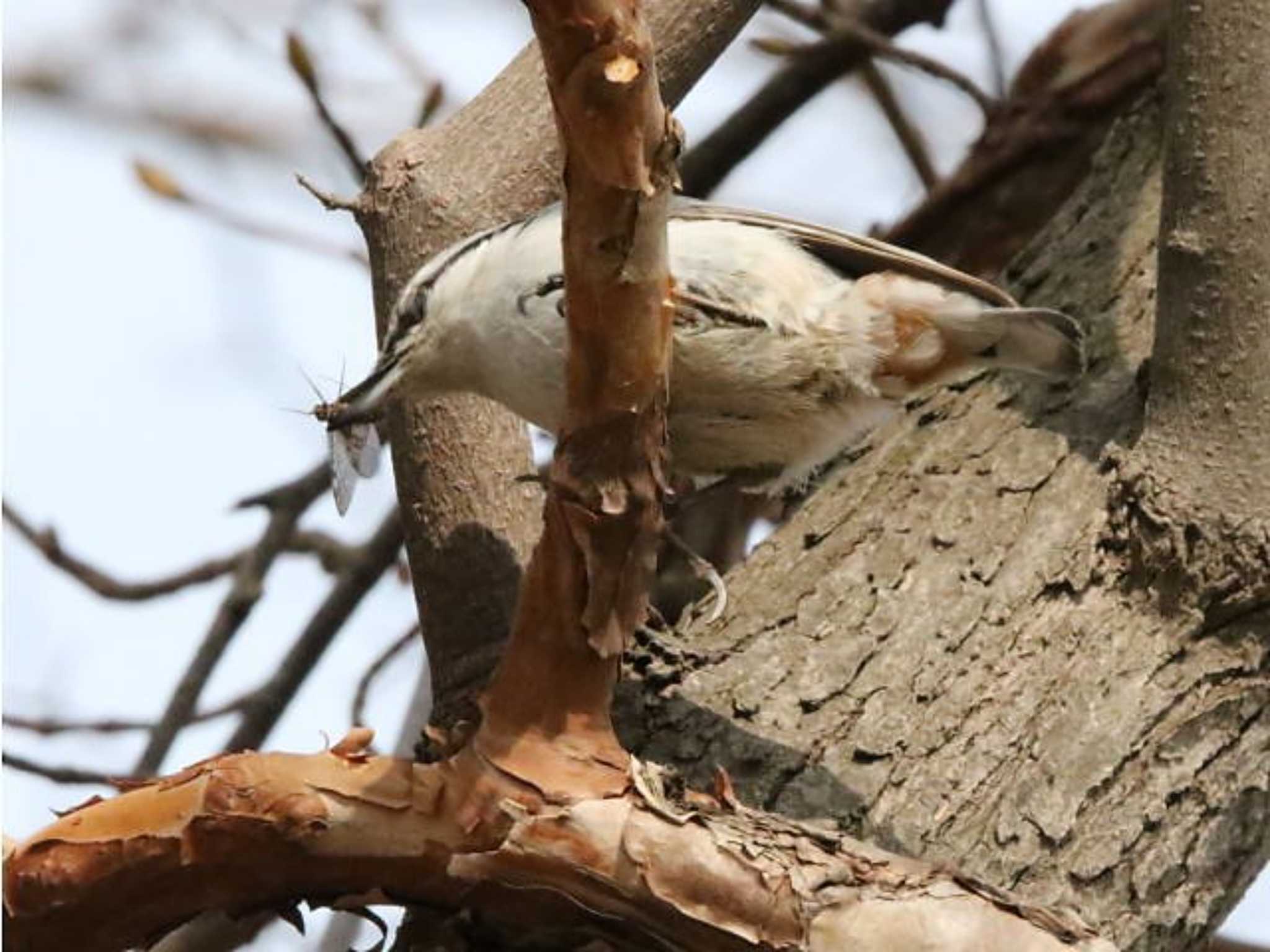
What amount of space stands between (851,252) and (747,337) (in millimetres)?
263

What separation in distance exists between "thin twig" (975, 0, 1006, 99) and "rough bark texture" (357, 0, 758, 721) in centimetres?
119

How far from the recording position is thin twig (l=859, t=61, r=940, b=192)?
4582 mm

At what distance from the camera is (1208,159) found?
2988mm

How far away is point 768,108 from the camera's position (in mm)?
4086

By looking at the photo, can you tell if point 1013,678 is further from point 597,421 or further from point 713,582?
point 597,421

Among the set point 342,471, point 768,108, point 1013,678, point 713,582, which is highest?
point 768,108

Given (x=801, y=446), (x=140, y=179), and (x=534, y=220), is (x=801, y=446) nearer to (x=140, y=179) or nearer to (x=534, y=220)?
(x=534, y=220)

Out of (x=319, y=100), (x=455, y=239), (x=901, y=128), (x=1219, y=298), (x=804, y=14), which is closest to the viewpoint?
(x=1219, y=298)

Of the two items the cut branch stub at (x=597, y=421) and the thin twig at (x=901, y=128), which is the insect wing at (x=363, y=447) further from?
the thin twig at (x=901, y=128)

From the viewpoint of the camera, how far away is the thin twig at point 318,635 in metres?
3.57

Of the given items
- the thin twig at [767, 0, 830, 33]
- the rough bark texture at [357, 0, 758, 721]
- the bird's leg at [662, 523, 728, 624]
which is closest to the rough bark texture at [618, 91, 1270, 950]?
the bird's leg at [662, 523, 728, 624]

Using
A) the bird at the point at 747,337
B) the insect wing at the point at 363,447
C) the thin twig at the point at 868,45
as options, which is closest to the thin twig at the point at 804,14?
the thin twig at the point at 868,45

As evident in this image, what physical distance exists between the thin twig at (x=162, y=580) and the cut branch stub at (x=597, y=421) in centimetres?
154

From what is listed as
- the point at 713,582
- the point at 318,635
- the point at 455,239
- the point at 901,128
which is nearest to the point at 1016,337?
the point at 713,582
